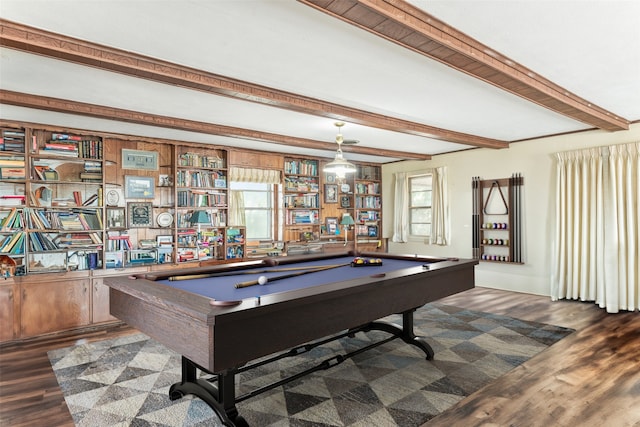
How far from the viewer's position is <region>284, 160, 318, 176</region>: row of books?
694cm

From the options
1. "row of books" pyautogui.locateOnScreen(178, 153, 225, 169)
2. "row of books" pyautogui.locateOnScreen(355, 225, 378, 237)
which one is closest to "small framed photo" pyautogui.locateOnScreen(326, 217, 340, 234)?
"row of books" pyautogui.locateOnScreen(355, 225, 378, 237)

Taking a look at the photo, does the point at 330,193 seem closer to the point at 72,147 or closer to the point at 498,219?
the point at 498,219

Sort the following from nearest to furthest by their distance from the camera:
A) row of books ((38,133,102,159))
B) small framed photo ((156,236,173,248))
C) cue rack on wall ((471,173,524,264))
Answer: row of books ((38,133,102,159)) → small framed photo ((156,236,173,248)) → cue rack on wall ((471,173,524,264))

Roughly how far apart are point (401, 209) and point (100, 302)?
5617mm

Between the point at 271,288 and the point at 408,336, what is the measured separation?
1.71 m

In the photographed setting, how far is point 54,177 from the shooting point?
4.66 meters

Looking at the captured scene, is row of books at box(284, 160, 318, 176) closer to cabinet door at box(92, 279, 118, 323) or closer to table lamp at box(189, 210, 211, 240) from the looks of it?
table lamp at box(189, 210, 211, 240)

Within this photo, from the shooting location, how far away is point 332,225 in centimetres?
761

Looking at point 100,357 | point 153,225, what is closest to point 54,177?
point 153,225

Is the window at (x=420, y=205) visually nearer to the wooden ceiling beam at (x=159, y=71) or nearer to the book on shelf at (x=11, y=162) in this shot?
the wooden ceiling beam at (x=159, y=71)

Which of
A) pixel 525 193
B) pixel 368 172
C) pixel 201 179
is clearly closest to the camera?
pixel 201 179

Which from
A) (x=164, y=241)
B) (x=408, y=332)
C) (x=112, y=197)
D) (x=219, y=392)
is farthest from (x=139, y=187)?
(x=408, y=332)

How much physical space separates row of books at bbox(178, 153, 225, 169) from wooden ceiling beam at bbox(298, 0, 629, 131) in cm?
418

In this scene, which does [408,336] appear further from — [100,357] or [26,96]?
[26,96]
